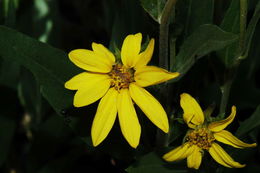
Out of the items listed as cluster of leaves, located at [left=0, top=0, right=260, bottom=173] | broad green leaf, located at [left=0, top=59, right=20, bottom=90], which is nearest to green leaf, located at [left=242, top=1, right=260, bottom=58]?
cluster of leaves, located at [left=0, top=0, right=260, bottom=173]

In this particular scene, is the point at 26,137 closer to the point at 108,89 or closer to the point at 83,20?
the point at 83,20

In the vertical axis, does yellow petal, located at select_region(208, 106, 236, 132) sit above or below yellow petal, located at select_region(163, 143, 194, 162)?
above

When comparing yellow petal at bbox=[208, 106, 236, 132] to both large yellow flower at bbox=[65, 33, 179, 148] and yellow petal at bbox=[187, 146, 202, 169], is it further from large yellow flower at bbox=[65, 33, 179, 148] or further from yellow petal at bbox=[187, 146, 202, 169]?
large yellow flower at bbox=[65, 33, 179, 148]

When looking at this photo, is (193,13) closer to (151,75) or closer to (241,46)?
(241,46)

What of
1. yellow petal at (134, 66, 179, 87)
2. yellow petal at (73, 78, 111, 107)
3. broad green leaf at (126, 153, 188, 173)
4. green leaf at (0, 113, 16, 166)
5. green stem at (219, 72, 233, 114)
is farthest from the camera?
green leaf at (0, 113, 16, 166)

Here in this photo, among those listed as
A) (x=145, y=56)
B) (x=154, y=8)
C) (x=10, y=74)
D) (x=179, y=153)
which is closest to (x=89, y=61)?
(x=145, y=56)

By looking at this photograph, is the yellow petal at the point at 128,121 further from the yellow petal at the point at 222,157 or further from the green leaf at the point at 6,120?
the green leaf at the point at 6,120
